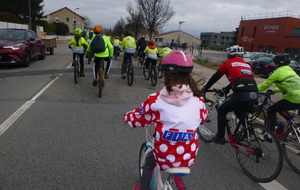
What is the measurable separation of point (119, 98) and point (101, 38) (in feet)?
6.37

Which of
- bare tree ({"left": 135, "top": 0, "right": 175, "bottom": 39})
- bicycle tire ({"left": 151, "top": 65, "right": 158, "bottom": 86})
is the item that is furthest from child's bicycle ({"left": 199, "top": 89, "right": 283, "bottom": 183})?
bare tree ({"left": 135, "top": 0, "right": 175, "bottom": 39})

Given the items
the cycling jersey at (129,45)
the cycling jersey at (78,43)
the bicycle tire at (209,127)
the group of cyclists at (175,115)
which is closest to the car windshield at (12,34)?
the cycling jersey at (78,43)

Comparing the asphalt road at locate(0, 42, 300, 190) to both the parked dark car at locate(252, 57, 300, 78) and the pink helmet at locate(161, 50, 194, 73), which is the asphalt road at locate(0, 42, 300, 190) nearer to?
the pink helmet at locate(161, 50, 194, 73)

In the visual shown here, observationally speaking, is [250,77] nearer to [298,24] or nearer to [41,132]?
[41,132]

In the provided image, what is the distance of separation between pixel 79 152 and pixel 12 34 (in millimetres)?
11709

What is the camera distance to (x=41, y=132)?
4496mm

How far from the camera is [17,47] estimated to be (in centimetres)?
1160

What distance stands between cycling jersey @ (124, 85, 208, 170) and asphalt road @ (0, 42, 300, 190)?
34.9 inches

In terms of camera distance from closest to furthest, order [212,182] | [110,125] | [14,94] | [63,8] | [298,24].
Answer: [212,182], [110,125], [14,94], [298,24], [63,8]

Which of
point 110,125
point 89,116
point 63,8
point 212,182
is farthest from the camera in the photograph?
point 63,8

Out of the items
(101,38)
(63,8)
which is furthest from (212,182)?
(63,8)

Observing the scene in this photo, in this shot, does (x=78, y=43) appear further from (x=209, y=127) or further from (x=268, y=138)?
(x=268, y=138)

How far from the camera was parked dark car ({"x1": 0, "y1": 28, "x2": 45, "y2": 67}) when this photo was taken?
11.3m

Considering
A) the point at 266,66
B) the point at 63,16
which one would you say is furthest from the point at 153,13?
the point at 63,16
